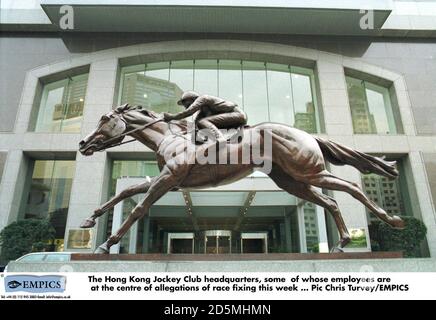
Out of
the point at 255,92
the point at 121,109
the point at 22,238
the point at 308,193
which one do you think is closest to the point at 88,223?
the point at 121,109

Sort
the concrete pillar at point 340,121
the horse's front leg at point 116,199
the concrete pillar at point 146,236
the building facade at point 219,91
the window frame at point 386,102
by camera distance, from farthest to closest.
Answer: the window frame at point 386,102 < the concrete pillar at point 146,236 < the building facade at point 219,91 < the concrete pillar at point 340,121 < the horse's front leg at point 116,199

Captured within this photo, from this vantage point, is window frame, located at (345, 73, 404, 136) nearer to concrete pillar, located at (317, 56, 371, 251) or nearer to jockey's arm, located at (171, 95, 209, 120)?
concrete pillar, located at (317, 56, 371, 251)

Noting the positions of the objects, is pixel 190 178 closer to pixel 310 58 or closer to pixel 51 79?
pixel 310 58

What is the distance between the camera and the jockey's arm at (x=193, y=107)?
5.53 metres

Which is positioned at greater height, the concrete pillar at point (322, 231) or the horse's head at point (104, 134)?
the horse's head at point (104, 134)

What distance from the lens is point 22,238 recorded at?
47.4ft

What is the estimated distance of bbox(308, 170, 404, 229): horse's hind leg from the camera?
5012mm

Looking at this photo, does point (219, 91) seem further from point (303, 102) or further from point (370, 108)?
point (370, 108)

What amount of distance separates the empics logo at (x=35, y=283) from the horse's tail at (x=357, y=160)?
14.6 feet

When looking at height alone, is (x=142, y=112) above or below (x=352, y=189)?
above

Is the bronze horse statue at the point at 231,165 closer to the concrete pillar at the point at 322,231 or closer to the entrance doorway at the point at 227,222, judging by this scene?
the entrance doorway at the point at 227,222

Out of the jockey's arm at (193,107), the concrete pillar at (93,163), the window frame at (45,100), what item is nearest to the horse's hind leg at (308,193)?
the jockey's arm at (193,107)

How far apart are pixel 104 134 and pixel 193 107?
5.38ft

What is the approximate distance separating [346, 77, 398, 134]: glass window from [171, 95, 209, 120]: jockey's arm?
1576 centimetres
